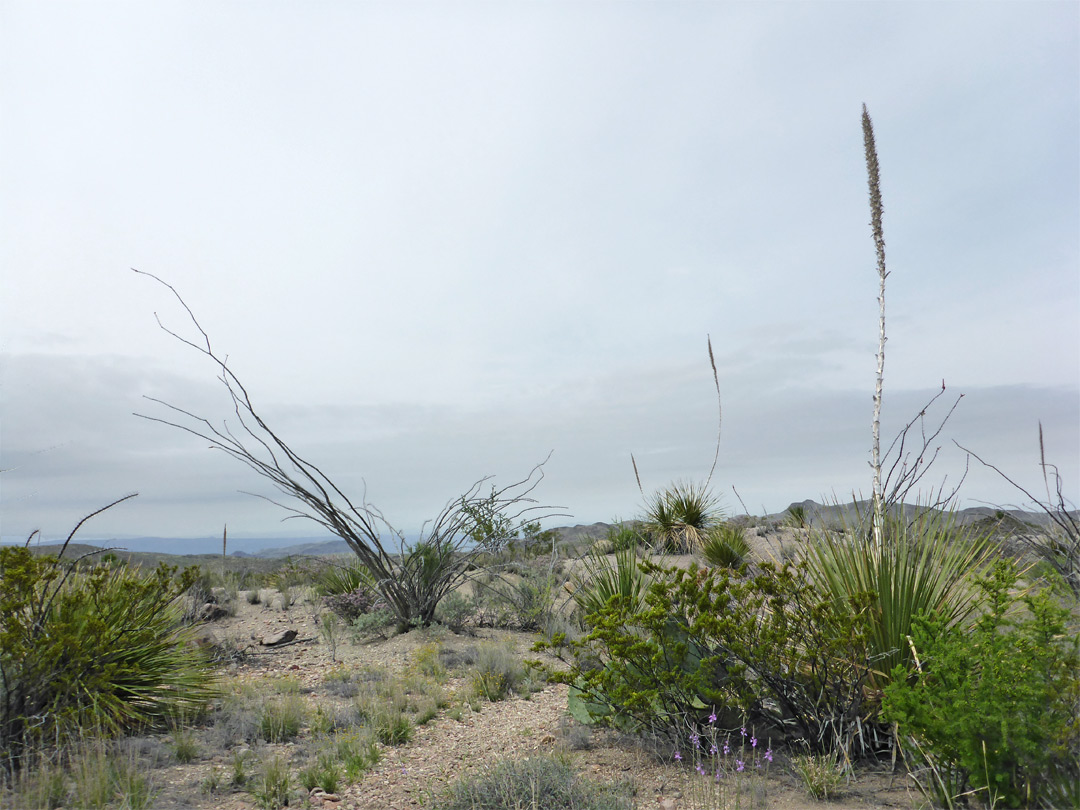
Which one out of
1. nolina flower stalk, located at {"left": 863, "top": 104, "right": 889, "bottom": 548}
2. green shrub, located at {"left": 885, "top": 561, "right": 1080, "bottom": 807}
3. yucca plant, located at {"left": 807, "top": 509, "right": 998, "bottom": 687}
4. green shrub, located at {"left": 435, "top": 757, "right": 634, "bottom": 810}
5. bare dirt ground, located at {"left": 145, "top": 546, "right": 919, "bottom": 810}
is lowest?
bare dirt ground, located at {"left": 145, "top": 546, "right": 919, "bottom": 810}

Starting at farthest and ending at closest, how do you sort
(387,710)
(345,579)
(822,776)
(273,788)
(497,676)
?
(345,579), (497,676), (387,710), (273,788), (822,776)

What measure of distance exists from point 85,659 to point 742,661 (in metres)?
5.24

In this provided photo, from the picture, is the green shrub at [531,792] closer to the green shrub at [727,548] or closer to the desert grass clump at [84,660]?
the desert grass clump at [84,660]

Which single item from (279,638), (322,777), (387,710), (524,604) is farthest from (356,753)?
(524,604)

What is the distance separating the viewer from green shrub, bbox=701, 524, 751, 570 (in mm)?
14233

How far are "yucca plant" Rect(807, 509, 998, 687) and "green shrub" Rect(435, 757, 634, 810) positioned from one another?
2.00 m

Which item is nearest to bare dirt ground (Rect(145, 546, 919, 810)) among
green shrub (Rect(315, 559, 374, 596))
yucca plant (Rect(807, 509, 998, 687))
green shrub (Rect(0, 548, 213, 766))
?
green shrub (Rect(0, 548, 213, 766))

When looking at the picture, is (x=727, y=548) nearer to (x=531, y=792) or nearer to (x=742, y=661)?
(x=742, y=661)

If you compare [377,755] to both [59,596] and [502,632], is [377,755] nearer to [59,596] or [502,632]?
[59,596]

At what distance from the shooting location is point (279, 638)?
10805 millimetres

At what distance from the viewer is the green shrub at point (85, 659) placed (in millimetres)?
5074

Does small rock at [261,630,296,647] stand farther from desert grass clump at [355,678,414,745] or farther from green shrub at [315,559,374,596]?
desert grass clump at [355,678,414,745]

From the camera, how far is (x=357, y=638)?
34.3ft

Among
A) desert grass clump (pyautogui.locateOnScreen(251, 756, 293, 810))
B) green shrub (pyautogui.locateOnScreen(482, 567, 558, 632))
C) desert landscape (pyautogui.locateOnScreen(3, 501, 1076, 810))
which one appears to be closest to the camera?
desert landscape (pyautogui.locateOnScreen(3, 501, 1076, 810))
